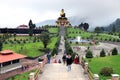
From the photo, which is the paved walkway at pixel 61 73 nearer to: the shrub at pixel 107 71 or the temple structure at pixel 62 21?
the shrub at pixel 107 71

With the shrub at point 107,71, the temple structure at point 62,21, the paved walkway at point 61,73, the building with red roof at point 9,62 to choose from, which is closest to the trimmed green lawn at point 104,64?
the shrub at point 107,71

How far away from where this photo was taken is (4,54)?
55312 mm

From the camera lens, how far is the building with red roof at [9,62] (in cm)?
5106

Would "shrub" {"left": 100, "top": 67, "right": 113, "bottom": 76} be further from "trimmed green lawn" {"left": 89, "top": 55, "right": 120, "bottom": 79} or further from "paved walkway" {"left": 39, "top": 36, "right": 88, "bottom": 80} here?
"paved walkway" {"left": 39, "top": 36, "right": 88, "bottom": 80}

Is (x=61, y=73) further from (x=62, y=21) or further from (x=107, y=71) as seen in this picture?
(x=62, y=21)

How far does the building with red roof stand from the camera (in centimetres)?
5106

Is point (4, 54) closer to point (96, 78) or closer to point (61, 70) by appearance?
point (61, 70)

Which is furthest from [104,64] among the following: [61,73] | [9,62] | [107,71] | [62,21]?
[62,21]

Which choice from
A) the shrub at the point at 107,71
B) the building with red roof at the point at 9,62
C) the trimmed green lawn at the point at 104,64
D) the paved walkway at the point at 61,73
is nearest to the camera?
the paved walkway at the point at 61,73

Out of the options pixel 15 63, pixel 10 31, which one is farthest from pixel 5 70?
pixel 10 31

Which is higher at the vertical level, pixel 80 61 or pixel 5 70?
pixel 80 61

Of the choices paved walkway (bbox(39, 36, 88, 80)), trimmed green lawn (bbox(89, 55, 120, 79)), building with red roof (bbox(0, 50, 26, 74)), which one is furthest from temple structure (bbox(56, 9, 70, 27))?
paved walkway (bbox(39, 36, 88, 80))

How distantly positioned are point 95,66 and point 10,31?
261ft

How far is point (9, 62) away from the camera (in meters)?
53.4
